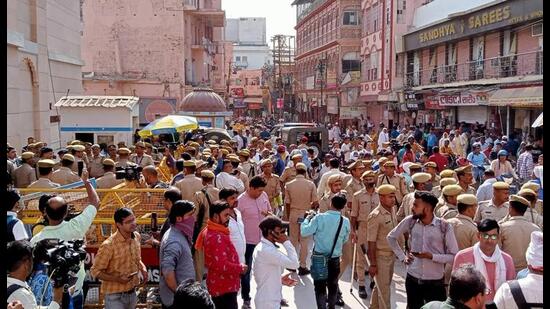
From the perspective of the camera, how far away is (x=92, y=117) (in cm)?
1638

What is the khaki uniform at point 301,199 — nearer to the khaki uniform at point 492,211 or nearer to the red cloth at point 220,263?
the khaki uniform at point 492,211

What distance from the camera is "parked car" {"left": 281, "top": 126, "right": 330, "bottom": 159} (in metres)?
19.0

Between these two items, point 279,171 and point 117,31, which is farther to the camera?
point 117,31

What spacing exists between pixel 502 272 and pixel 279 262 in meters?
1.85

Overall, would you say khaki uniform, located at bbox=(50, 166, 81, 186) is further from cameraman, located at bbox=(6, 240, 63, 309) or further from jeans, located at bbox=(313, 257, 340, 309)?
cameraman, located at bbox=(6, 240, 63, 309)

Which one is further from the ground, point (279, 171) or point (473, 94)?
point (473, 94)

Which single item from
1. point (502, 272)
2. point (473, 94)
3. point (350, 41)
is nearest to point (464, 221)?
point (502, 272)

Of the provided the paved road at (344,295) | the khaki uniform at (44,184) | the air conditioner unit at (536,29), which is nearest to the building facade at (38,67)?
the khaki uniform at (44,184)

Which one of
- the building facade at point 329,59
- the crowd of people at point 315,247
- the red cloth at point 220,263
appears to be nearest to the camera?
the crowd of people at point 315,247

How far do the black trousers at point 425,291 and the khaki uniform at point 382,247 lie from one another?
76cm

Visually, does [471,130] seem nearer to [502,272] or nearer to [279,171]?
[279,171]

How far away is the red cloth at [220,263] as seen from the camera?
5.21 m

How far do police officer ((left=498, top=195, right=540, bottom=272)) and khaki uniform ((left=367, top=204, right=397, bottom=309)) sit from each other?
3.84 feet

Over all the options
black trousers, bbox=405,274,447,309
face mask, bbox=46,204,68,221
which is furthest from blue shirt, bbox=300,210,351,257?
face mask, bbox=46,204,68,221
